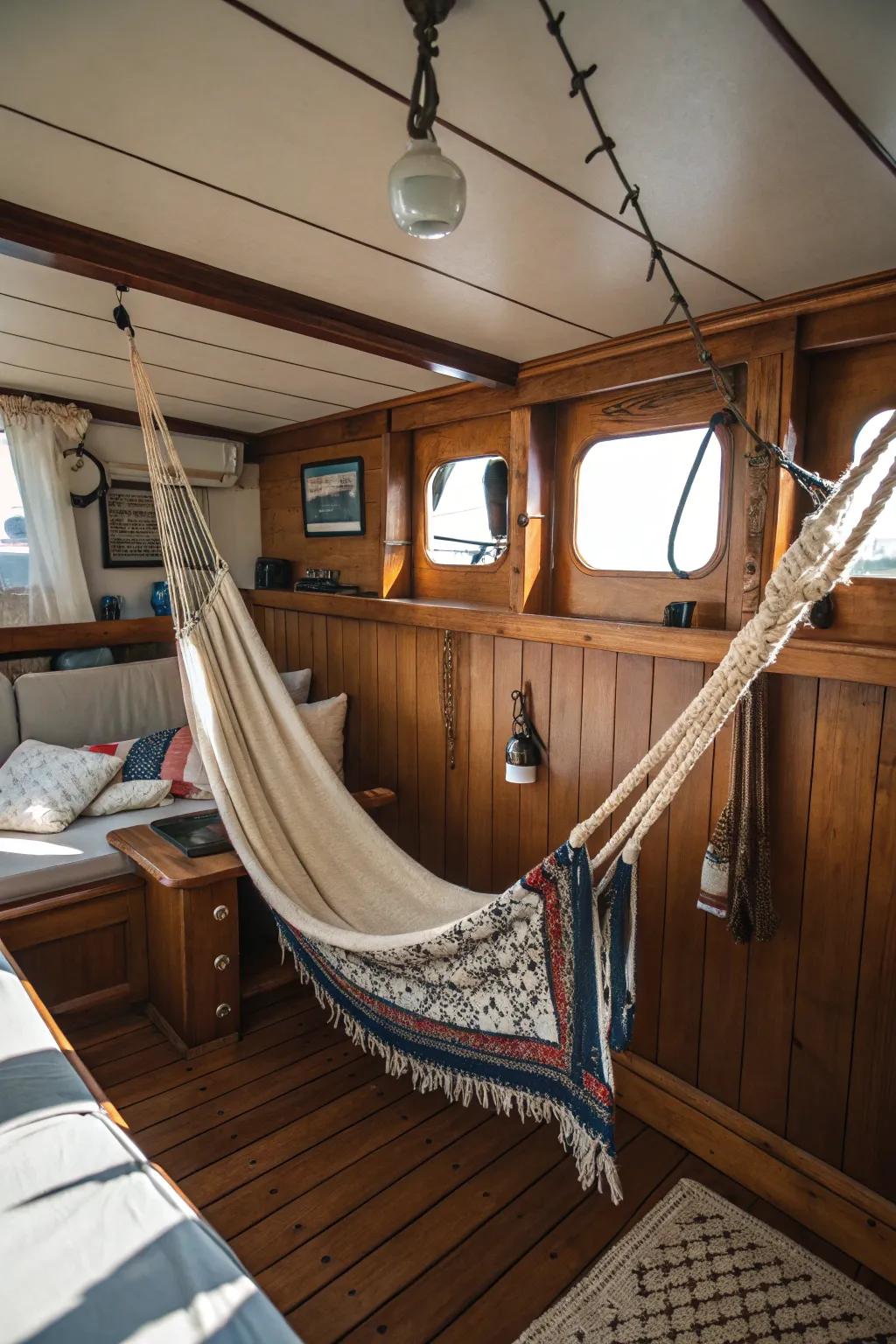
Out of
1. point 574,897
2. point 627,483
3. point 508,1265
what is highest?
point 627,483

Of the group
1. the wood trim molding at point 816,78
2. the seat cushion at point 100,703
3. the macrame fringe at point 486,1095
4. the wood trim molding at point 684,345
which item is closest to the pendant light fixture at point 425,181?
the wood trim molding at point 816,78

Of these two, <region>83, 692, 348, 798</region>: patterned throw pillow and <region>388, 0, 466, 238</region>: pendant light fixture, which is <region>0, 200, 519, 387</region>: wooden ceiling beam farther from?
<region>83, 692, 348, 798</region>: patterned throw pillow

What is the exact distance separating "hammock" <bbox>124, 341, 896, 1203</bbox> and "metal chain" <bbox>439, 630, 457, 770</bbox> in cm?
40

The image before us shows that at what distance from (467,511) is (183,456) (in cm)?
146

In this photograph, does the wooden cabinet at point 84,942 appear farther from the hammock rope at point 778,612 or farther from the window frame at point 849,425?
the window frame at point 849,425

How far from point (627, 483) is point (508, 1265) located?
71.8 inches

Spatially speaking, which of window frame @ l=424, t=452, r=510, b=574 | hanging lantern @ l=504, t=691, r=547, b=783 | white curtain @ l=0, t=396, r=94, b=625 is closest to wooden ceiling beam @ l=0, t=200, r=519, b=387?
window frame @ l=424, t=452, r=510, b=574

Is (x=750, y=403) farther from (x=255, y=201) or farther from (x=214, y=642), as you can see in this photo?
(x=214, y=642)

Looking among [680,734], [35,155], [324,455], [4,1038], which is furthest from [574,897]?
[324,455]

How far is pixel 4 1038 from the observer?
142 cm

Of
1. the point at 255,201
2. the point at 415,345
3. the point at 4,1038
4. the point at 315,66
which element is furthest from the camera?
the point at 415,345

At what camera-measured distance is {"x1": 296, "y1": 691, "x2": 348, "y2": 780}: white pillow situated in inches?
112

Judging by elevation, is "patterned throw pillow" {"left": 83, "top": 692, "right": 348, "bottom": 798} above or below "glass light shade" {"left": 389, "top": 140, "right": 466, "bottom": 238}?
below

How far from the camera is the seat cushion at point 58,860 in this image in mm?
2168
